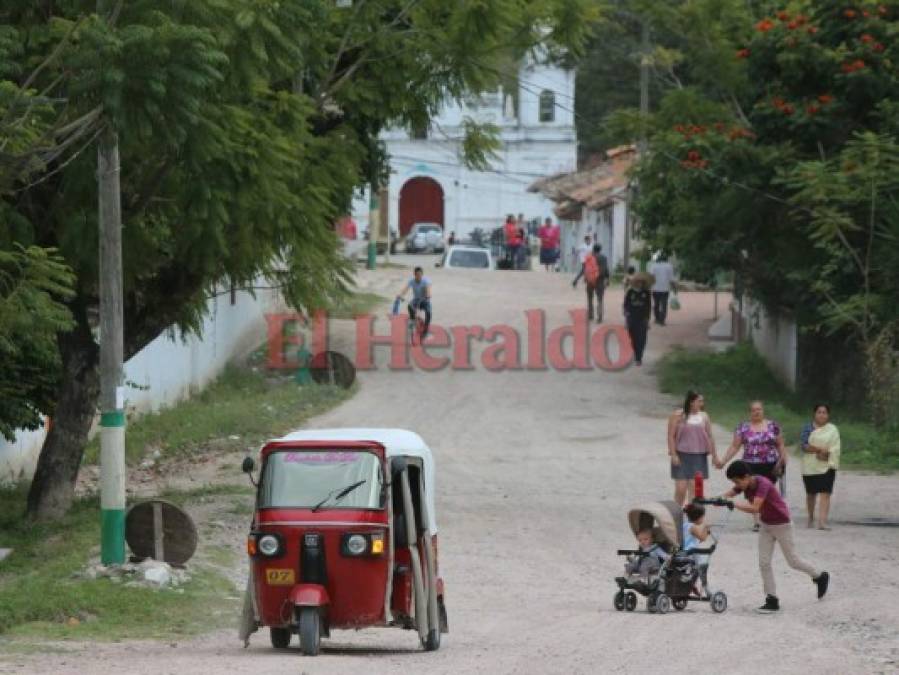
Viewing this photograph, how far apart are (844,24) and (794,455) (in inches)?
327

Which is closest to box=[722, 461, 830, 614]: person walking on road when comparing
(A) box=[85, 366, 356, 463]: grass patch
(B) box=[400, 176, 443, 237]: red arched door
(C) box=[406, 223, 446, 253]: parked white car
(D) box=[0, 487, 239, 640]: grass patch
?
(D) box=[0, 487, 239, 640]: grass patch

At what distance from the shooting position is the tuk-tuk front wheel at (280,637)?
47.3 feet

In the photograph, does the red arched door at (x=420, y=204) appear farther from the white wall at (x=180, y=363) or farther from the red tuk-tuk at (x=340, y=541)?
the red tuk-tuk at (x=340, y=541)

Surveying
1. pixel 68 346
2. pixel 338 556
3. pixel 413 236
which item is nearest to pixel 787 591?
pixel 338 556

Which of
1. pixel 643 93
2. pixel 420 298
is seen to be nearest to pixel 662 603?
pixel 420 298

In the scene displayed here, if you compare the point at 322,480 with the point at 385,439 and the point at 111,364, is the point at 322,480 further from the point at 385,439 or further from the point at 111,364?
the point at 111,364

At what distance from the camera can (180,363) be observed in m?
34.2

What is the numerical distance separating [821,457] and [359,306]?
1036 inches

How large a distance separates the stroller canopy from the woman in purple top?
4.30 m

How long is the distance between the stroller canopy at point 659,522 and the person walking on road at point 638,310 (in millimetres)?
21403

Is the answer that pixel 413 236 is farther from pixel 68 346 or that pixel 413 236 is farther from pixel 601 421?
pixel 68 346

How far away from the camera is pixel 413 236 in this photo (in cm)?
8088

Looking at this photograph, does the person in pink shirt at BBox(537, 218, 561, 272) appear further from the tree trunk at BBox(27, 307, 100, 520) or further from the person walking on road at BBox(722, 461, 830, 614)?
the person walking on road at BBox(722, 461, 830, 614)

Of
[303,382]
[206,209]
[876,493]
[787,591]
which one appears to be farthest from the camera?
[303,382]
